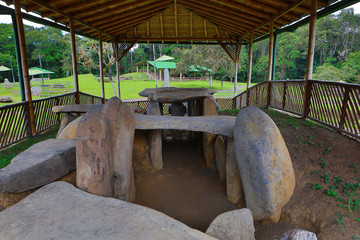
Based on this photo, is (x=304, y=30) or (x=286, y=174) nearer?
(x=286, y=174)

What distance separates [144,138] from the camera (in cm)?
452

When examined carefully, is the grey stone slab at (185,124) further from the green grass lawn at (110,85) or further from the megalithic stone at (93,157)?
the green grass lawn at (110,85)

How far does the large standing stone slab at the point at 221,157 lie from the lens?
4.11 m

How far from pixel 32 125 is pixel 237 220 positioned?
601 centimetres

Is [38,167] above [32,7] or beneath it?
beneath

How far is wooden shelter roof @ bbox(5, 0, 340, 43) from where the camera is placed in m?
6.90

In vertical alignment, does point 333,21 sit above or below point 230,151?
above

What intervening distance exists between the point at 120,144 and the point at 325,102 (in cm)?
488

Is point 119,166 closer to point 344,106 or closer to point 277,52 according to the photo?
point 344,106

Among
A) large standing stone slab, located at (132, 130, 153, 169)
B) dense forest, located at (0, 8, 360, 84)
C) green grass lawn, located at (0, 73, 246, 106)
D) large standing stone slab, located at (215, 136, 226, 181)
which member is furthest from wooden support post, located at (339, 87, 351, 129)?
green grass lawn, located at (0, 73, 246, 106)

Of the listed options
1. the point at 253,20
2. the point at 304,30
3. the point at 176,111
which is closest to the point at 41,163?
the point at 176,111

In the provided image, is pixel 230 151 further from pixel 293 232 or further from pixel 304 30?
pixel 304 30

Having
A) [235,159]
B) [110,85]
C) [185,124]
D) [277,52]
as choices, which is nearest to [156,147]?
[185,124]

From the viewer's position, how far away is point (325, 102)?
5.54 metres
